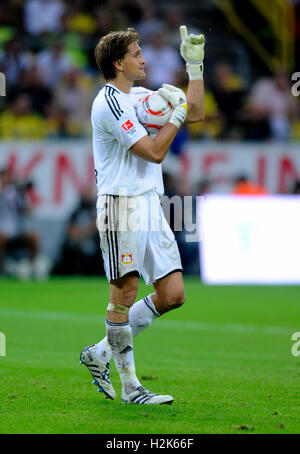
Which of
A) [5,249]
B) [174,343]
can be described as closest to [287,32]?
[5,249]

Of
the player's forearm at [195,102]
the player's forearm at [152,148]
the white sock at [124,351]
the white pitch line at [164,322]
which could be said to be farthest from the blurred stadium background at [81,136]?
the player's forearm at [152,148]

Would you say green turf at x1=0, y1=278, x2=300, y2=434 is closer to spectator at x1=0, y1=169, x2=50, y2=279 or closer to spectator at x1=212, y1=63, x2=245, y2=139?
spectator at x1=0, y1=169, x2=50, y2=279

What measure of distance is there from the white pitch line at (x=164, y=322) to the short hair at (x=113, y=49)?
497 cm

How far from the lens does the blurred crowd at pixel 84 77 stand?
1714 centimetres

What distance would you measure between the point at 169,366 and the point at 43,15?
11989 mm

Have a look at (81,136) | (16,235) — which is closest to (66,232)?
(16,235)

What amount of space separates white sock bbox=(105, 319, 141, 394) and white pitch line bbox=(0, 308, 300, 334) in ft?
14.7

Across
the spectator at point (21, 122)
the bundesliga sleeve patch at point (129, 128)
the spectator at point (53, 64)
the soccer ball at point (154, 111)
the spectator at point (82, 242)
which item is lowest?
the spectator at point (82, 242)

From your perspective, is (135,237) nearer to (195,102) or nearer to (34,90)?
(195,102)

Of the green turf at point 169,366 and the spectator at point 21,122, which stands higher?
the spectator at point 21,122

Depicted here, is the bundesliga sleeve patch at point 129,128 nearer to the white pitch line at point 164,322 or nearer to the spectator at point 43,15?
the white pitch line at point 164,322

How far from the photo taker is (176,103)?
6094 mm

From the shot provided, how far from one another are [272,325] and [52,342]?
284 centimetres

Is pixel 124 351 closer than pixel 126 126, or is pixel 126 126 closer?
pixel 126 126
